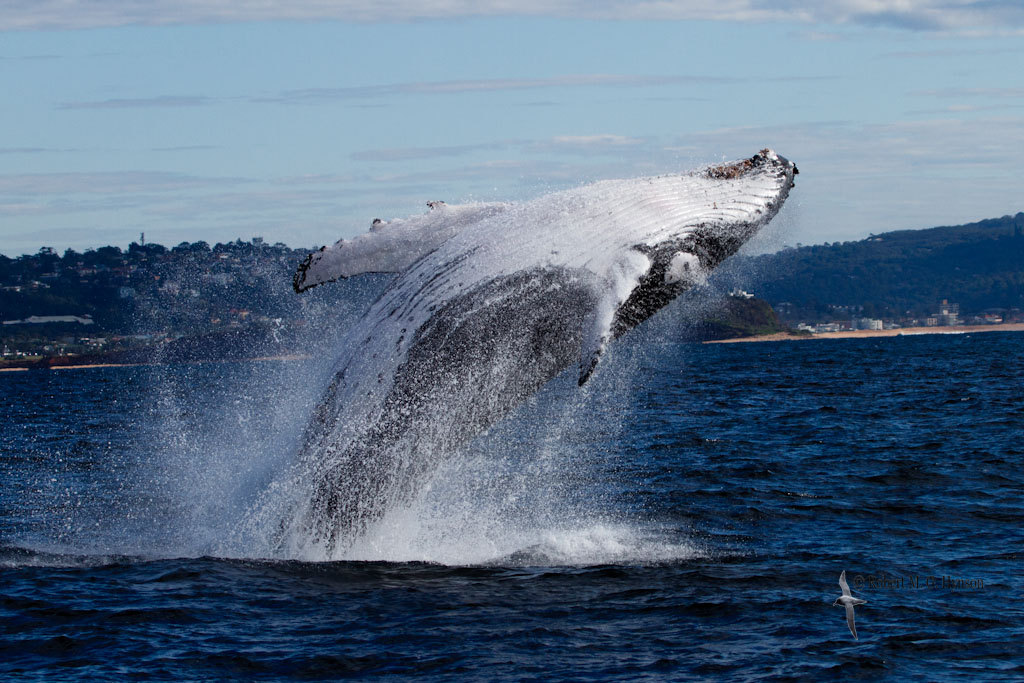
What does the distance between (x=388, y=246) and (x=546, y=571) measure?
3.21 metres

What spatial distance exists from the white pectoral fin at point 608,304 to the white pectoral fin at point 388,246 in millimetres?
1346

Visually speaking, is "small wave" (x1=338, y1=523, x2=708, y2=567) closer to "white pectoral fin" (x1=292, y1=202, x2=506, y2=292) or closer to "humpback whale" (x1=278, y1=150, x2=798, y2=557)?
"humpback whale" (x1=278, y1=150, x2=798, y2=557)

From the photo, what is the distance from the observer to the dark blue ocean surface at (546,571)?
861 centimetres

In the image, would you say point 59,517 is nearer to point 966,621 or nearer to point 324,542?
point 324,542

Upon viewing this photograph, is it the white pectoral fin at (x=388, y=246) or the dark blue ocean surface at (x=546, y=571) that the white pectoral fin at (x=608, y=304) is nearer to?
the white pectoral fin at (x=388, y=246)

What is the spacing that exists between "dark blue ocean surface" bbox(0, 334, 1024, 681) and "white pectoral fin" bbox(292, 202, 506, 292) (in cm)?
82

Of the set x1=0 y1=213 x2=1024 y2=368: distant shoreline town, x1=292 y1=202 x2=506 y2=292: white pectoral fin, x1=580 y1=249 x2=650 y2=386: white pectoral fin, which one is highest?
x1=0 y1=213 x2=1024 y2=368: distant shoreline town

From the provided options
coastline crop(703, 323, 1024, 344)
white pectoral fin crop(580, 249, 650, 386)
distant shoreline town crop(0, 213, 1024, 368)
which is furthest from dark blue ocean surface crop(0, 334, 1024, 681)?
coastline crop(703, 323, 1024, 344)

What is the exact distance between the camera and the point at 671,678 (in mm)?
8195

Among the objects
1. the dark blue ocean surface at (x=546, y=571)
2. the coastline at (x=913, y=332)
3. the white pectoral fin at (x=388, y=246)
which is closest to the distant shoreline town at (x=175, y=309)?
the coastline at (x=913, y=332)

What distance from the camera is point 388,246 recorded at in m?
9.68

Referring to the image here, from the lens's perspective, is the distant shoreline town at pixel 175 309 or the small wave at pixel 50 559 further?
the distant shoreline town at pixel 175 309

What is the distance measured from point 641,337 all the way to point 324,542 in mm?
116056

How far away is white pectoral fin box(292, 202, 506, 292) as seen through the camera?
380 inches
